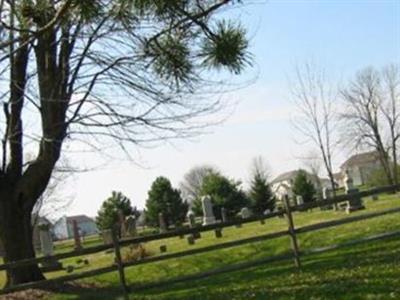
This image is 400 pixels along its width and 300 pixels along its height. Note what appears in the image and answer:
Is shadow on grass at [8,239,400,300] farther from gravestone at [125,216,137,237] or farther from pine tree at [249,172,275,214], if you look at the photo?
pine tree at [249,172,275,214]

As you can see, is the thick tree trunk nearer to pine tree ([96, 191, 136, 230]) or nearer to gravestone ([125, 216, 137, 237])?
gravestone ([125, 216, 137, 237])

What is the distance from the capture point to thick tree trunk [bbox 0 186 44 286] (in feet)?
53.2

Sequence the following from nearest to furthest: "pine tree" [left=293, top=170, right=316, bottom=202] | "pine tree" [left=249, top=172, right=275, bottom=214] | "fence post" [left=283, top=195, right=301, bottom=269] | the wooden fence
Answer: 1. the wooden fence
2. "fence post" [left=283, top=195, right=301, bottom=269]
3. "pine tree" [left=249, top=172, right=275, bottom=214]
4. "pine tree" [left=293, top=170, right=316, bottom=202]

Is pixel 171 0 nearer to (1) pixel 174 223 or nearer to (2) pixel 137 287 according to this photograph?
(2) pixel 137 287

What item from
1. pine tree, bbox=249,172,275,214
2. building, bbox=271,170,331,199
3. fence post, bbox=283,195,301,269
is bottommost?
fence post, bbox=283,195,301,269

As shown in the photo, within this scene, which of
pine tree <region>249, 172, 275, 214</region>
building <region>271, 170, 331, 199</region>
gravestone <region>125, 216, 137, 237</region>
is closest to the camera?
gravestone <region>125, 216, 137, 237</region>

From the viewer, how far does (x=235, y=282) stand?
1283 cm

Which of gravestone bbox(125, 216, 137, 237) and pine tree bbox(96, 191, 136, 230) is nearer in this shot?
gravestone bbox(125, 216, 137, 237)

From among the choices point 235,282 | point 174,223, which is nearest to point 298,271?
point 235,282

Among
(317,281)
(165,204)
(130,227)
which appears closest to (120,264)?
(317,281)

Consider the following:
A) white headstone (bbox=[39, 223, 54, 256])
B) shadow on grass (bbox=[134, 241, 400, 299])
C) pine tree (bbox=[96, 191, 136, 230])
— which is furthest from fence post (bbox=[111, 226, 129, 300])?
pine tree (bbox=[96, 191, 136, 230])

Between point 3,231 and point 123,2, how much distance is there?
1189cm

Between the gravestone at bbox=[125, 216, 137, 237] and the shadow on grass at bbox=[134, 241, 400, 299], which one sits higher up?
the gravestone at bbox=[125, 216, 137, 237]

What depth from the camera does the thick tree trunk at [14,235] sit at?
1620 centimetres
